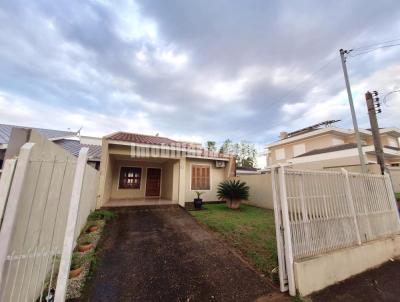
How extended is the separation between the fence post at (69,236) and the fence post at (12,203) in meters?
0.38

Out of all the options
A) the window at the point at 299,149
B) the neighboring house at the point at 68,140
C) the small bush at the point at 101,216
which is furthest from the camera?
the window at the point at 299,149

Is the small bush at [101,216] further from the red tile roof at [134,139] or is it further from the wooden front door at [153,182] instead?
the wooden front door at [153,182]

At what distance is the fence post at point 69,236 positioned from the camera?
1.50 meters

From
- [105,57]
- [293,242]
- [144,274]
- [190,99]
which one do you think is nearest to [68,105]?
[105,57]

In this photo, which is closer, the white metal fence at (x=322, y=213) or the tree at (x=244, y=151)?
the white metal fence at (x=322, y=213)

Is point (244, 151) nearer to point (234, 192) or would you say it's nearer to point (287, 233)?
point (234, 192)

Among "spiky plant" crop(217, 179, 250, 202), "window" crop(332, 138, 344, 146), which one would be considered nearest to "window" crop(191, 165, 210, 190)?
"spiky plant" crop(217, 179, 250, 202)

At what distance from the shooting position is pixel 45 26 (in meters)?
5.14

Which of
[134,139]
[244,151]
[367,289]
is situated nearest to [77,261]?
[367,289]

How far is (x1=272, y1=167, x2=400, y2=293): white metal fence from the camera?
2879 millimetres

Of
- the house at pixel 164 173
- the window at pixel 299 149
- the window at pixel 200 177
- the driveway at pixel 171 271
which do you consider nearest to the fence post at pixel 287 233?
the driveway at pixel 171 271

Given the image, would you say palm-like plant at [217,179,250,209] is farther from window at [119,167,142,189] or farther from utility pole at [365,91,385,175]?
window at [119,167,142,189]

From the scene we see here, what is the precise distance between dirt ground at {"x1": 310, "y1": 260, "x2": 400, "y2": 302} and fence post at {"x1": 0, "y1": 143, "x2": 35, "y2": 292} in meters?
3.95

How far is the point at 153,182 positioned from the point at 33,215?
34.7 feet
